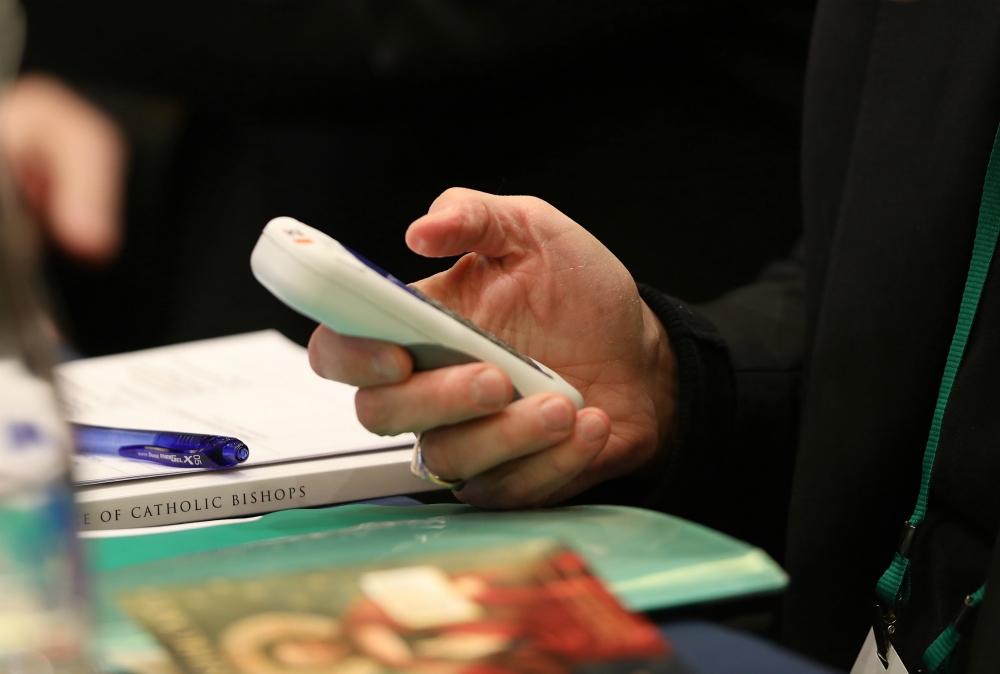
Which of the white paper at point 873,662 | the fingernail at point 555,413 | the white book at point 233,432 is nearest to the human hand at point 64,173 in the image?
the white book at point 233,432

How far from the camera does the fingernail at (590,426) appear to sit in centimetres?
36

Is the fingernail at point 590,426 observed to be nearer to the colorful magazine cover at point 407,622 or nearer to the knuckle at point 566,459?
the knuckle at point 566,459

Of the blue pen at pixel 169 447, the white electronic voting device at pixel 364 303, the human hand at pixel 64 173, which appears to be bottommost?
the blue pen at pixel 169 447

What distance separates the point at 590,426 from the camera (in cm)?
36

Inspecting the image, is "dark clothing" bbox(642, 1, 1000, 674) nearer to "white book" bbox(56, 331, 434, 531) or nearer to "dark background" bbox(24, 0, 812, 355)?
"dark background" bbox(24, 0, 812, 355)

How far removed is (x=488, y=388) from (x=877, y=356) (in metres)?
0.28

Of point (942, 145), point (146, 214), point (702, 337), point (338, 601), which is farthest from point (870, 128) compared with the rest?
point (146, 214)

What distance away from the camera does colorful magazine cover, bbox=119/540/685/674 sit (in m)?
0.20

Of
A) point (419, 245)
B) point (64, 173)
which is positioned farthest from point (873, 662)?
point (64, 173)

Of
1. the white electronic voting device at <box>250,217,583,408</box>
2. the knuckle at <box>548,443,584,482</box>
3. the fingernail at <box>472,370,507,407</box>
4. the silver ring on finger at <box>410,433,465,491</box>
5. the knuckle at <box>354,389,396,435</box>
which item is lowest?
the silver ring on finger at <box>410,433,465,491</box>

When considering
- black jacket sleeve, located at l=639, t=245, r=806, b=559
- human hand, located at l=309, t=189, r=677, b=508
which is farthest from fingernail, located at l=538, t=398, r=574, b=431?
black jacket sleeve, located at l=639, t=245, r=806, b=559

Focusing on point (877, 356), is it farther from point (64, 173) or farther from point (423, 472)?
point (64, 173)

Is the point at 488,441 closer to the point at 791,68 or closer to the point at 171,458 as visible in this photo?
the point at 171,458

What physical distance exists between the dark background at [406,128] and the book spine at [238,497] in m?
0.10
